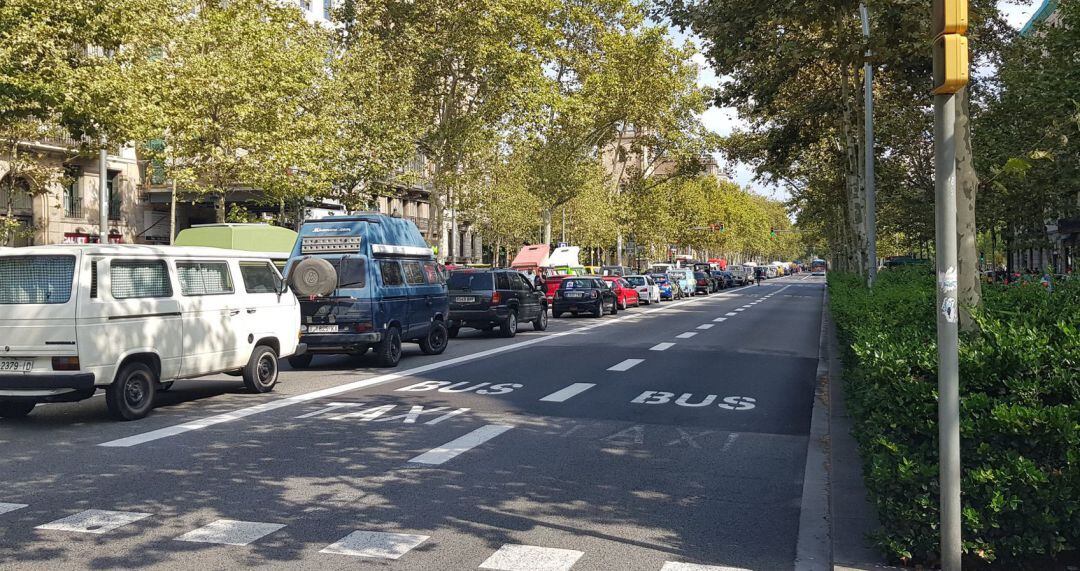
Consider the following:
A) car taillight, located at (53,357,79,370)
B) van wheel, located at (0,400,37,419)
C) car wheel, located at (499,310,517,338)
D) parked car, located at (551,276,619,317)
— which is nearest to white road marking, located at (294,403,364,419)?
car taillight, located at (53,357,79,370)

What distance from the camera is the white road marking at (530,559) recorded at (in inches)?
205

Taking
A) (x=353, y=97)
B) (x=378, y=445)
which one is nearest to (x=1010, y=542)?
(x=378, y=445)

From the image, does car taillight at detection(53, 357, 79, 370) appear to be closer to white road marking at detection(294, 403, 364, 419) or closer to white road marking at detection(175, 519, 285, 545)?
white road marking at detection(294, 403, 364, 419)

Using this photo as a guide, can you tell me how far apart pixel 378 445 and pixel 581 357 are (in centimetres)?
914

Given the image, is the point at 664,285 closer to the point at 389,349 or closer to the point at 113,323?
the point at 389,349

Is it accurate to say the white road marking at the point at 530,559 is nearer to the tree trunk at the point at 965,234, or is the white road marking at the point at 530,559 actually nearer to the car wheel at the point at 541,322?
the tree trunk at the point at 965,234

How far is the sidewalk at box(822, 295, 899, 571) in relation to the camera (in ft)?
16.6

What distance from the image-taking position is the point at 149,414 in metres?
10.5

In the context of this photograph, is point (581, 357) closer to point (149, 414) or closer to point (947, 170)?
point (149, 414)

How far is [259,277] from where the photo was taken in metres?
12.7

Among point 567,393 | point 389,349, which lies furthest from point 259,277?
point 567,393

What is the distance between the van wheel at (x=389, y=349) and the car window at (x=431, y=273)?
1876 millimetres

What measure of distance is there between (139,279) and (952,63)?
862 centimetres

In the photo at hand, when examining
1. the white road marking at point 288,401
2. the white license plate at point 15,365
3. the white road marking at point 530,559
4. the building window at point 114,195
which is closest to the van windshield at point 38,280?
the white license plate at point 15,365
